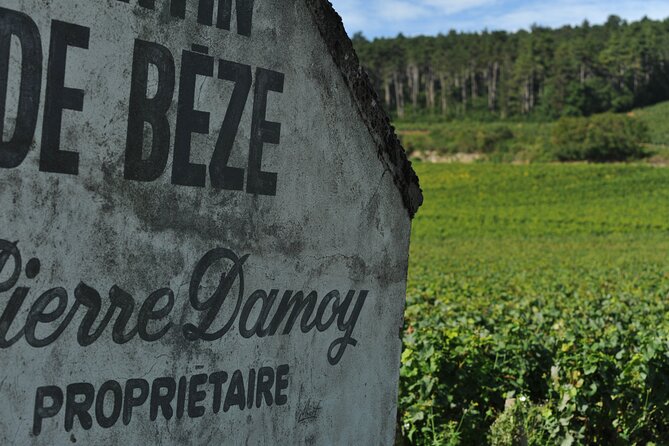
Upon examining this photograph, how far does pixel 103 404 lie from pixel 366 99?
1627 millimetres

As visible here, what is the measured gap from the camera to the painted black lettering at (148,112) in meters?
2.72

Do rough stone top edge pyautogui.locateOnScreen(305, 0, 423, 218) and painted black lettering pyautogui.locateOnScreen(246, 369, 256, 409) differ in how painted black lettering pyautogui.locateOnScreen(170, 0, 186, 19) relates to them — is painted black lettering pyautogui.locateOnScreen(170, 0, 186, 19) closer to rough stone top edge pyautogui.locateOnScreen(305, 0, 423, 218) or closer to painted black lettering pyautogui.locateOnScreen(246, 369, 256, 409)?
rough stone top edge pyautogui.locateOnScreen(305, 0, 423, 218)

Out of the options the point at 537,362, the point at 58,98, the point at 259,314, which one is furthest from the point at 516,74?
the point at 58,98

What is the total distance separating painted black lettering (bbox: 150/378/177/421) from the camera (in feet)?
9.32

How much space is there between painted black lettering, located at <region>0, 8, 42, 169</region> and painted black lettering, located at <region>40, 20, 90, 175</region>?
0.12ft

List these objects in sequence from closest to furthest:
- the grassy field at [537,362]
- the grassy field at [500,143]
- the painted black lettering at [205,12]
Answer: the painted black lettering at [205,12] < the grassy field at [537,362] < the grassy field at [500,143]

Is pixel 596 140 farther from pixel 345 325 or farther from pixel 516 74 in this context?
pixel 345 325

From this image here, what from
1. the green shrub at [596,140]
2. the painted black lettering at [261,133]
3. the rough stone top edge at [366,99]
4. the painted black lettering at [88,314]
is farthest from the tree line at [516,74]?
the painted black lettering at [88,314]

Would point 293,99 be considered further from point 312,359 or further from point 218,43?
point 312,359

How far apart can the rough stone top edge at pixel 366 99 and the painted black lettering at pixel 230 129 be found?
0.44 m

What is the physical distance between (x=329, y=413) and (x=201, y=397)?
672 millimetres

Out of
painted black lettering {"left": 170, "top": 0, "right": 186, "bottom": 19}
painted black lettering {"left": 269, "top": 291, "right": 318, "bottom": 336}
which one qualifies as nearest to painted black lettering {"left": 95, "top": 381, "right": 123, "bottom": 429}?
painted black lettering {"left": 269, "top": 291, "right": 318, "bottom": 336}

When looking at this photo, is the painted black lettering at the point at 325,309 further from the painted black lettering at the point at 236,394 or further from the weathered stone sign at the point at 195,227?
the painted black lettering at the point at 236,394

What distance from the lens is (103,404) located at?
272cm
